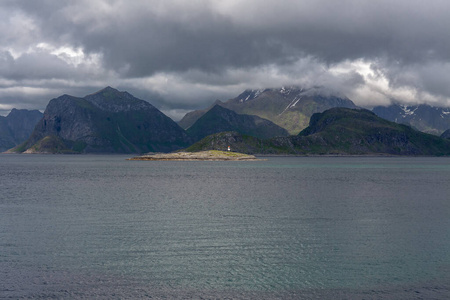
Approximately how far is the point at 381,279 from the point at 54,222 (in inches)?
1961

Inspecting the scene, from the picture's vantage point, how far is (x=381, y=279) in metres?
35.5

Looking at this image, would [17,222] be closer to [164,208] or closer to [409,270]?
[164,208]

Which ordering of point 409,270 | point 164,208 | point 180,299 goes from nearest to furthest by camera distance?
1. point 180,299
2. point 409,270
3. point 164,208

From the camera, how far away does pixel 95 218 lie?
66.6 metres

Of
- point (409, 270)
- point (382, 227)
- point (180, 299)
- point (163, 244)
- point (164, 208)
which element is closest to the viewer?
point (180, 299)

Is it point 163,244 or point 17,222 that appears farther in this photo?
point 17,222

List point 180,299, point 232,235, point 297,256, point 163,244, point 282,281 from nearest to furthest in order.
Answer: point 180,299 → point 282,281 → point 297,256 → point 163,244 → point 232,235

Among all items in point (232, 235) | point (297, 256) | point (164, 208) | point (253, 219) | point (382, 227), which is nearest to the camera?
point (297, 256)

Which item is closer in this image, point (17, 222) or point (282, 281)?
point (282, 281)

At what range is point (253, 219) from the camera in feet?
218

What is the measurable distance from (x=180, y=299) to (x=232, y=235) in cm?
2318

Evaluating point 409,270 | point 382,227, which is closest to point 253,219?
point 382,227

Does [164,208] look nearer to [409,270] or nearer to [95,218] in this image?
[95,218]

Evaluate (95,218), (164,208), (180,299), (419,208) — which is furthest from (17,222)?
(419,208)
